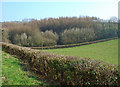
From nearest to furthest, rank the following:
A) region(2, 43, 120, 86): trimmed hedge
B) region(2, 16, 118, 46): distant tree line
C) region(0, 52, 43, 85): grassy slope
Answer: region(2, 43, 120, 86): trimmed hedge < region(0, 52, 43, 85): grassy slope < region(2, 16, 118, 46): distant tree line

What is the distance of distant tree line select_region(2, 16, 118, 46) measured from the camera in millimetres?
36562

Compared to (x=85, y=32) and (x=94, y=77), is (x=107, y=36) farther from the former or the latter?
(x=94, y=77)

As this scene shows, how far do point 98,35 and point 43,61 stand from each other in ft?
136

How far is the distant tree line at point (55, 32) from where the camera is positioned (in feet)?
120

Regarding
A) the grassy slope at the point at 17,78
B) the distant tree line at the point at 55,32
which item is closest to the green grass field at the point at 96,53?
the grassy slope at the point at 17,78

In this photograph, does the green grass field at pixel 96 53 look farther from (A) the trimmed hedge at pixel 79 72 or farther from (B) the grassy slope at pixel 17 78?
(A) the trimmed hedge at pixel 79 72

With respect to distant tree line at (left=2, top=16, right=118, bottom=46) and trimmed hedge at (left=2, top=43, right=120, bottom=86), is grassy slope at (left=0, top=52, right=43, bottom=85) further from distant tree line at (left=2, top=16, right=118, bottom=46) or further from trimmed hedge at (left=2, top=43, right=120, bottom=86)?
distant tree line at (left=2, top=16, right=118, bottom=46)

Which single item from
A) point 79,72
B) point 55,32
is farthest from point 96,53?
point 55,32

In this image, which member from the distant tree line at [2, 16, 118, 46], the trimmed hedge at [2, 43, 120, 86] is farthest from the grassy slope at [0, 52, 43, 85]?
the distant tree line at [2, 16, 118, 46]

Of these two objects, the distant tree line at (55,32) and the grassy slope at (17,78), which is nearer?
the grassy slope at (17,78)

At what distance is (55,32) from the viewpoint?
42.6m

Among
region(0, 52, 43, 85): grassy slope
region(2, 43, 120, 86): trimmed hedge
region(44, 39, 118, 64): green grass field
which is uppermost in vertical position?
region(2, 43, 120, 86): trimmed hedge

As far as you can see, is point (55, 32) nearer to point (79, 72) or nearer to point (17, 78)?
point (17, 78)

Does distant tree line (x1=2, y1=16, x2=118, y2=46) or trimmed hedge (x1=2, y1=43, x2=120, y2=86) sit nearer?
trimmed hedge (x1=2, y1=43, x2=120, y2=86)
